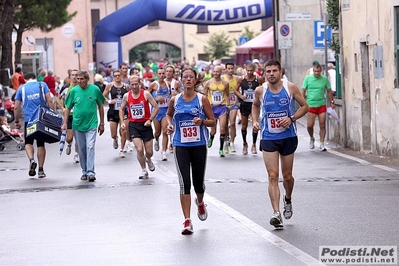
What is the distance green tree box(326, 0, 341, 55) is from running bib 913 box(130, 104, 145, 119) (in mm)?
8709

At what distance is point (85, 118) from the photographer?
52.4ft

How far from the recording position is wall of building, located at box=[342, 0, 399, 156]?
19000 millimetres

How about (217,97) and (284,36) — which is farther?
(284,36)

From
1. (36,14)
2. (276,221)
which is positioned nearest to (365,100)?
(276,221)

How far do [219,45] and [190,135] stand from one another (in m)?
69.7

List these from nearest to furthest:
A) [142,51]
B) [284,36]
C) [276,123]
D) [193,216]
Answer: [276,123], [193,216], [284,36], [142,51]

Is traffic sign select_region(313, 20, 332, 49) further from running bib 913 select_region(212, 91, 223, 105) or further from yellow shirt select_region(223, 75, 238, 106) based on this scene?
running bib 913 select_region(212, 91, 223, 105)

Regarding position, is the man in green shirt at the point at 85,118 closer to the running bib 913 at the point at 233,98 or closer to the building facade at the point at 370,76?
the running bib 913 at the point at 233,98

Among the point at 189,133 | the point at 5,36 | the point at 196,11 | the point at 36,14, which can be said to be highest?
the point at 36,14

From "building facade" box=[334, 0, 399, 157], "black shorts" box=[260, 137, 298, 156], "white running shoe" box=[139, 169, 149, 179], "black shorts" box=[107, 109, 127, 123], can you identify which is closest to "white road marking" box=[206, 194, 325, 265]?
"black shorts" box=[260, 137, 298, 156]

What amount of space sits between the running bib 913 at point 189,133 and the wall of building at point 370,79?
28.6 ft

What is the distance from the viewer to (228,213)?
11.5 metres

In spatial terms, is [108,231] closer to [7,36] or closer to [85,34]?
[7,36]

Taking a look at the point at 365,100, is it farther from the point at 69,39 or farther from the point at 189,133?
the point at 69,39
